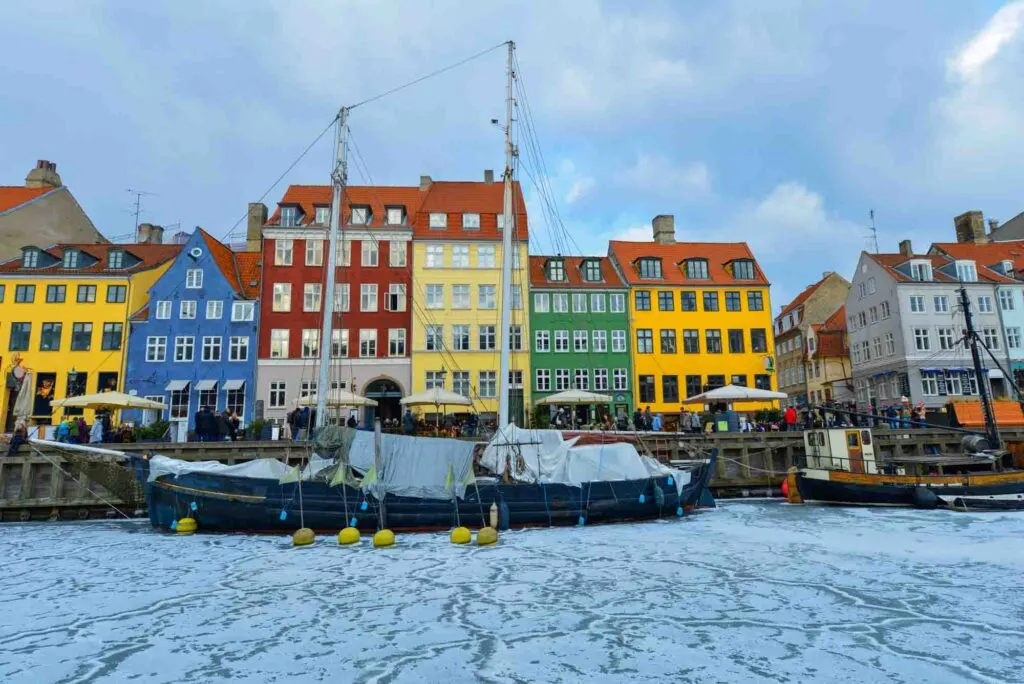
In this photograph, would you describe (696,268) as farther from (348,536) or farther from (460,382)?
(348,536)

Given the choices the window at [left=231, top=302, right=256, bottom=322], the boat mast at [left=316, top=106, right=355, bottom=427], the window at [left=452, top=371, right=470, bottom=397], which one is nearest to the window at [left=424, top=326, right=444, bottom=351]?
the window at [left=452, top=371, right=470, bottom=397]

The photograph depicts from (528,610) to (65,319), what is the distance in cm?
3801

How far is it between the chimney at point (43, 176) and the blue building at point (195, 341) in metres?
15.2

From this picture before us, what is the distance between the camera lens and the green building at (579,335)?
3906 centimetres

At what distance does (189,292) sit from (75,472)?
59.2 feet

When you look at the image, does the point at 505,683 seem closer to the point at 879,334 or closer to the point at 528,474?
the point at 528,474

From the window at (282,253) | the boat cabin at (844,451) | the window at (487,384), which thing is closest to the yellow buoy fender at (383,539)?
the boat cabin at (844,451)

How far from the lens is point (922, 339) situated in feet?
133

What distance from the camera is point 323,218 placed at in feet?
127

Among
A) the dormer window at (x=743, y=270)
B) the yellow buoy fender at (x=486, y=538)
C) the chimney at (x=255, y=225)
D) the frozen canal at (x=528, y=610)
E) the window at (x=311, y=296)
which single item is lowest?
the frozen canal at (x=528, y=610)

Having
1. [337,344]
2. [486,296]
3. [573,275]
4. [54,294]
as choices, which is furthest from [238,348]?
[573,275]

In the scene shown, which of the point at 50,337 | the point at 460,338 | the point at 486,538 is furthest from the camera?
the point at 460,338

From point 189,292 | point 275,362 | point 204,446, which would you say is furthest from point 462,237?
point 204,446

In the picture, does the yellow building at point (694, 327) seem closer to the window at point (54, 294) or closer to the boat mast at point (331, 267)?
the boat mast at point (331, 267)
